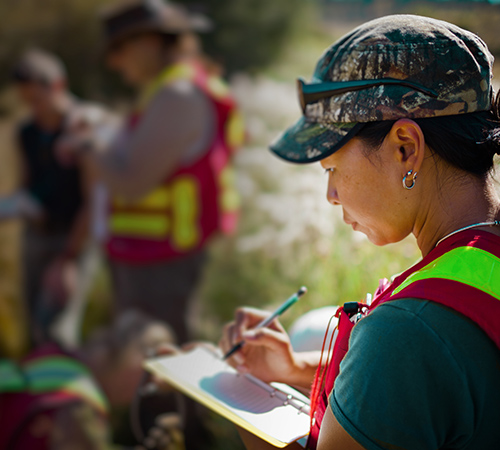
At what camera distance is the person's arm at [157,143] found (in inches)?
116

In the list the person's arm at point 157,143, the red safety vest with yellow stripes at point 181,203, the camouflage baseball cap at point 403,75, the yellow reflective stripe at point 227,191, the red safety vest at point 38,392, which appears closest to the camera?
the camouflage baseball cap at point 403,75

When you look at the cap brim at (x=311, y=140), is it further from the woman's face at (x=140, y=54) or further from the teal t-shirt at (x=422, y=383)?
the woman's face at (x=140, y=54)

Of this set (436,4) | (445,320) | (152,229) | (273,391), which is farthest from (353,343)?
(152,229)

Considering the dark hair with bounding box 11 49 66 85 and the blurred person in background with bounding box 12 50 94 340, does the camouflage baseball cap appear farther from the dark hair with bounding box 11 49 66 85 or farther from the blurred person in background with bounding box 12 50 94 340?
the dark hair with bounding box 11 49 66 85

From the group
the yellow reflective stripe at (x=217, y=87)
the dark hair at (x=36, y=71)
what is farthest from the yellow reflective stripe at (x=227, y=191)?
the dark hair at (x=36, y=71)

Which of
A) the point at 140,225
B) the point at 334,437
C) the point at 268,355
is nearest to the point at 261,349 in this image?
the point at 268,355

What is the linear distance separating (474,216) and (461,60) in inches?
9.7

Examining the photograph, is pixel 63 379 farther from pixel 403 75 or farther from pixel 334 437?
pixel 403 75

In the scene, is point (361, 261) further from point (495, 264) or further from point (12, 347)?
point (12, 347)

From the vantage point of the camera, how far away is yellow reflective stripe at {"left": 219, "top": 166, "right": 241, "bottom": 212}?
3244 millimetres

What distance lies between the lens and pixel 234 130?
324 cm

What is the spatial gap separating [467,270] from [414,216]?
188 millimetres

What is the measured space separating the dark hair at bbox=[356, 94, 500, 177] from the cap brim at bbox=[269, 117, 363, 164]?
0.04 metres

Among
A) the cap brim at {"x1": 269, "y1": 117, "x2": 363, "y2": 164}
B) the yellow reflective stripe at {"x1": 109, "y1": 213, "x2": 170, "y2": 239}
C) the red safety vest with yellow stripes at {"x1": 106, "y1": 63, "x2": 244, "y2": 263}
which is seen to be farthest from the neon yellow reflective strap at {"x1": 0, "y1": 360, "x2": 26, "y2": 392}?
the cap brim at {"x1": 269, "y1": 117, "x2": 363, "y2": 164}
